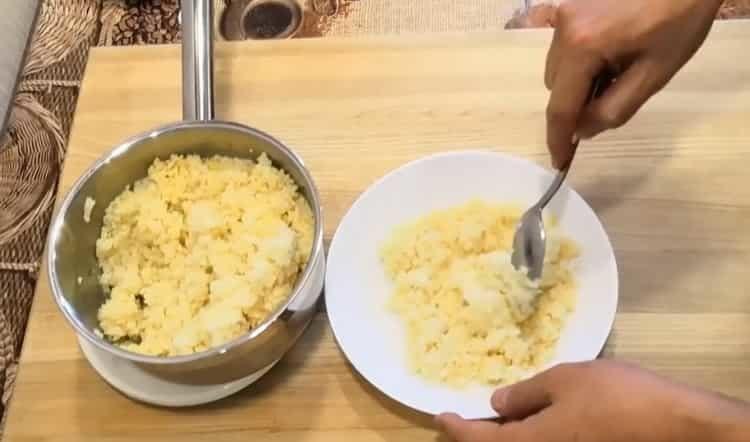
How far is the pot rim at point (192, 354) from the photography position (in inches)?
26.7

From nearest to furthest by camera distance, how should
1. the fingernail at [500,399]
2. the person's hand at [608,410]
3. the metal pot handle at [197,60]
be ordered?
the person's hand at [608,410] → the fingernail at [500,399] → the metal pot handle at [197,60]

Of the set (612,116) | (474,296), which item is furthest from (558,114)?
(474,296)

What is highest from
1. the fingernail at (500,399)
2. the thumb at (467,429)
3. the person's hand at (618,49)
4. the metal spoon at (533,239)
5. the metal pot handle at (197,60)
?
the person's hand at (618,49)

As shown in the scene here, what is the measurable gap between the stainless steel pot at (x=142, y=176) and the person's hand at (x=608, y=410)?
0.57ft

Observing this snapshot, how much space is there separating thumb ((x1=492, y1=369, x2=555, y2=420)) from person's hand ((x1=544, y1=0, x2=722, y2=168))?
20 centimetres

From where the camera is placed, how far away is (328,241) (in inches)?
33.1

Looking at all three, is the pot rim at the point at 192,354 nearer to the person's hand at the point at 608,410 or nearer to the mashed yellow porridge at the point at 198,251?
the mashed yellow porridge at the point at 198,251

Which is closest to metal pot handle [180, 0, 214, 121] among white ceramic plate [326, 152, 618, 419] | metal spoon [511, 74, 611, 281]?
white ceramic plate [326, 152, 618, 419]

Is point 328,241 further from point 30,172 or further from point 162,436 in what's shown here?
point 30,172

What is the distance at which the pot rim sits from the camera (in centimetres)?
68

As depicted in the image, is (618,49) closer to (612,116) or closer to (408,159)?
(612,116)

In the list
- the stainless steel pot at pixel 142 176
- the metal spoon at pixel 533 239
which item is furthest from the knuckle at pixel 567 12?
the stainless steel pot at pixel 142 176

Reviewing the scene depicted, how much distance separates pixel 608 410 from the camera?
1.99 feet

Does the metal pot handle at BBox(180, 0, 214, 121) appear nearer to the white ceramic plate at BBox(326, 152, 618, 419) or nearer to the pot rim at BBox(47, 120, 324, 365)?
the pot rim at BBox(47, 120, 324, 365)
